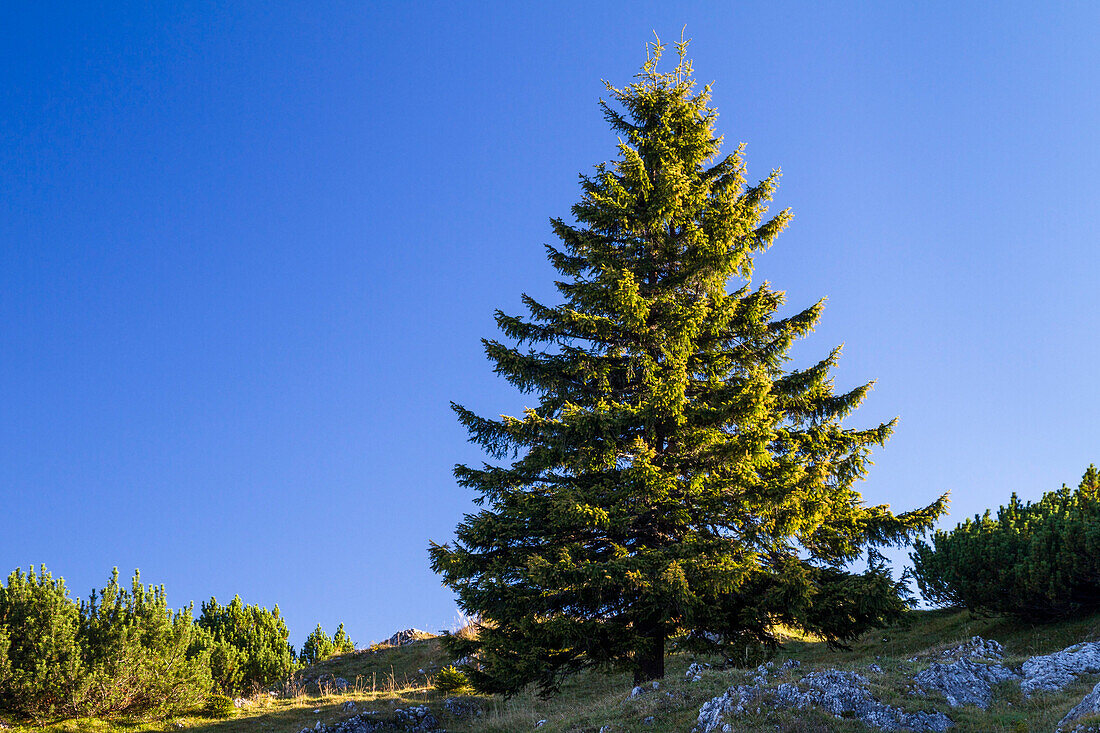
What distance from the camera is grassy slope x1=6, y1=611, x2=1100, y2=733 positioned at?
10.1 meters

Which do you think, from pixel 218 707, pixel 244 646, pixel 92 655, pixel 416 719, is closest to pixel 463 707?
pixel 416 719

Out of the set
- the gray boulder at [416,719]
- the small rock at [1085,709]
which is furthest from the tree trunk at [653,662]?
the small rock at [1085,709]

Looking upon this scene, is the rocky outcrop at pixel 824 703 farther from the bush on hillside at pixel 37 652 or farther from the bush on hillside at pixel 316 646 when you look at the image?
the bush on hillside at pixel 316 646

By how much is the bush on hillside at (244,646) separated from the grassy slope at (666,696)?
75.5 inches

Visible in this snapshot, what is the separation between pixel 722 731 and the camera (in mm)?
9945

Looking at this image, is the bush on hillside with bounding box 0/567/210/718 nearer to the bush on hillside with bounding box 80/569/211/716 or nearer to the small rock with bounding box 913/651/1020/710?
the bush on hillside with bounding box 80/569/211/716

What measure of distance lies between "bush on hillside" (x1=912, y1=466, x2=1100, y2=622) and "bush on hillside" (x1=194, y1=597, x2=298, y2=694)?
25.1 m

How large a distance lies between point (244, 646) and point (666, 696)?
88.3ft

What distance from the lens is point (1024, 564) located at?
59.4 ft

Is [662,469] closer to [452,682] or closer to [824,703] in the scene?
[824,703]

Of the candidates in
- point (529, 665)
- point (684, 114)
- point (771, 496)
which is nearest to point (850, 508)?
point (771, 496)

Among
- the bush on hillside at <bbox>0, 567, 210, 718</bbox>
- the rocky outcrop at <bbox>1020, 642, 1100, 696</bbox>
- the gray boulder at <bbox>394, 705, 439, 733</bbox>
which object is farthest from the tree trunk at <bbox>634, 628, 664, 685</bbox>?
the bush on hillside at <bbox>0, 567, 210, 718</bbox>

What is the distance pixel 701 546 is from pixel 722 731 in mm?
4383

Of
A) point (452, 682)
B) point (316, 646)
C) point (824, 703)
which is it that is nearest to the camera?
point (824, 703)
